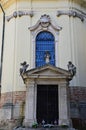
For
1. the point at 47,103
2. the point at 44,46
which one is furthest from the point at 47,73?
the point at 44,46

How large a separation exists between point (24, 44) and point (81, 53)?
3767mm

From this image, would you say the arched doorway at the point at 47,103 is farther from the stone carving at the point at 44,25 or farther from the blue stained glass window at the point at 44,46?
the stone carving at the point at 44,25

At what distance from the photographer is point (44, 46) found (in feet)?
63.3

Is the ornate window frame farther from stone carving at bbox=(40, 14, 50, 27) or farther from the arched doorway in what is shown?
the arched doorway

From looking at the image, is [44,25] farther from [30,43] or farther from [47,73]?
[47,73]

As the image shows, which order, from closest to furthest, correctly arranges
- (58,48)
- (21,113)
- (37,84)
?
(37,84) < (21,113) < (58,48)

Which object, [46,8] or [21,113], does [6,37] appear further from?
[21,113]

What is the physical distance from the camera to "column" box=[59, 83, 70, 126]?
15336mm

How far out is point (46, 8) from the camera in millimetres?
19922

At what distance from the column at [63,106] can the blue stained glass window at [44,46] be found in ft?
10.9

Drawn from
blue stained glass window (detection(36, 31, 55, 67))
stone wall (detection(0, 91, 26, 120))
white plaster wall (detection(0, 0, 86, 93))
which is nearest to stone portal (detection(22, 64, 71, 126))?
stone wall (detection(0, 91, 26, 120))

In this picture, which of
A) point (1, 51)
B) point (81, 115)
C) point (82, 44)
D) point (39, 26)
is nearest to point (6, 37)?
point (1, 51)

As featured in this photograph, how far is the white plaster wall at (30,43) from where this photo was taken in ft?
60.9

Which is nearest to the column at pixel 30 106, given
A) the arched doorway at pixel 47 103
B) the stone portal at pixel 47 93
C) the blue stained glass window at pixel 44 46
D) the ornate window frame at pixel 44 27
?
the stone portal at pixel 47 93
